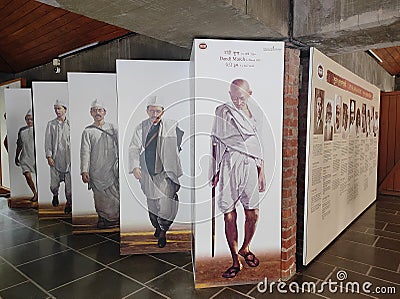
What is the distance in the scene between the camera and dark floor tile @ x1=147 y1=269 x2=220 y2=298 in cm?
261

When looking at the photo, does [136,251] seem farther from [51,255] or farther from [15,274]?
[15,274]

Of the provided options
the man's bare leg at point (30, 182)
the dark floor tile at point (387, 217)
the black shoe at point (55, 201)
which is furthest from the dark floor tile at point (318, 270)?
the man's bare leg at point (30, 182)

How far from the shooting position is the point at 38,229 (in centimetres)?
437

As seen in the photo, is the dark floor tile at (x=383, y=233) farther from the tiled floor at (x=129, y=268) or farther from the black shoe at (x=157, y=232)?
the black shoe at (x=157, y=232)

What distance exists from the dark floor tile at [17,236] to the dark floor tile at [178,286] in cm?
209

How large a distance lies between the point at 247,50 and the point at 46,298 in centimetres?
267

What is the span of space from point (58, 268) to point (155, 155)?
1.51m

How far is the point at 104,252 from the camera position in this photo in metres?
3.51

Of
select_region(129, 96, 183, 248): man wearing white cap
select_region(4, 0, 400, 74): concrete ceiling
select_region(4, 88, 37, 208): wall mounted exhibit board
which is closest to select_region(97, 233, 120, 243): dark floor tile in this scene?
select_region(129, 96, 183, 248): man wearing white cap

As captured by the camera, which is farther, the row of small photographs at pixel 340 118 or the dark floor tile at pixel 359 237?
the dark floor tile at pixel 359 237

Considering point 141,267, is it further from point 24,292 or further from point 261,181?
point 261,181

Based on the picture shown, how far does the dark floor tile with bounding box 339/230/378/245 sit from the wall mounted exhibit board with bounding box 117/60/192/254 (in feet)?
6.90

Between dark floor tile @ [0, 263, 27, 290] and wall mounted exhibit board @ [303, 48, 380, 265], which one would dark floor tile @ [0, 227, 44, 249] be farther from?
wall mounted exhibit board @ [303, 48, 380, 265]

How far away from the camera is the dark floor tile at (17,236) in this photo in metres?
3.84
